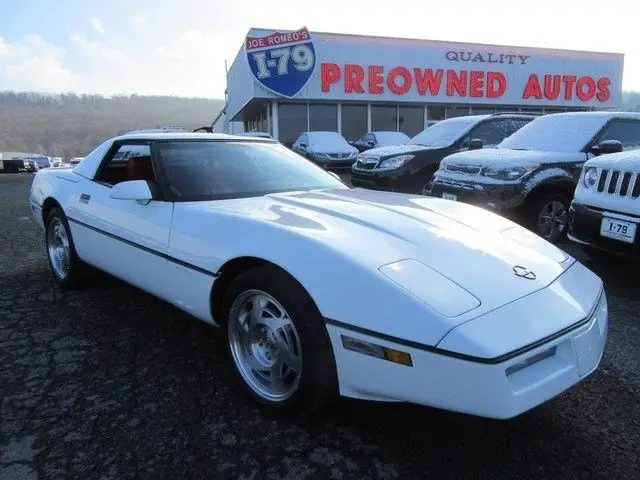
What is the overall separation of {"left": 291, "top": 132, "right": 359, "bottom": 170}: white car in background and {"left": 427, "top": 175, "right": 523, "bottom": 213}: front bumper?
28.2ft

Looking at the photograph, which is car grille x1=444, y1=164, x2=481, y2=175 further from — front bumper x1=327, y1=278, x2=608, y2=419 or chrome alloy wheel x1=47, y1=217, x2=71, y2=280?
chrome alloy wheel x1=47, y1=217, x2=71, y2=280

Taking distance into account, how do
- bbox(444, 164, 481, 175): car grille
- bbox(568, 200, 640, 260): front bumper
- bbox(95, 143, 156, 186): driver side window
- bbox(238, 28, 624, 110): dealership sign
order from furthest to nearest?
1. bbox(238, 28, 624, 110): dealership sign
2. bbox(444, 164, 481, 175): car grille
3. bbox(568, 200, 640, 260): front bumper
4. bbox(95, 143, 156, 186): driver side window

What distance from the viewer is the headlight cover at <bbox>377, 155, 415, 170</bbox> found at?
7.37 meters

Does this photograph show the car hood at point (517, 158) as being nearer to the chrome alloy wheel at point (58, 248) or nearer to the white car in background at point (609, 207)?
the white car in background at point (609, 207)

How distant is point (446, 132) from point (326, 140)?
7.60m

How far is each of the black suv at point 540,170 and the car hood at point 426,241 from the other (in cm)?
261

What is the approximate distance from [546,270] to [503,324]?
0.57 m

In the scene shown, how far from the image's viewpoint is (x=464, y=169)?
5730mm

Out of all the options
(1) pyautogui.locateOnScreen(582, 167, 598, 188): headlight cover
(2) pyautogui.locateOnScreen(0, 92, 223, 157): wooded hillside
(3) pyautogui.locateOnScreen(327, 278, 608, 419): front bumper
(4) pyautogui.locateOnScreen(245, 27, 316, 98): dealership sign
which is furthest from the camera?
(2) pyautogui.locateOnScreen(0, 92, 223, 157): wooded hillside

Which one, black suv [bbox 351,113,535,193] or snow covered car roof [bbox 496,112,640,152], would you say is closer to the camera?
snow covered car roof [bbox 496,112,640,152]

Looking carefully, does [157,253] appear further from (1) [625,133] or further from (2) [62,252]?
(1) [625,133]

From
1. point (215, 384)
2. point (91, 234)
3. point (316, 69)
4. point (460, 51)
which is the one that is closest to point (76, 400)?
point (215, 384)

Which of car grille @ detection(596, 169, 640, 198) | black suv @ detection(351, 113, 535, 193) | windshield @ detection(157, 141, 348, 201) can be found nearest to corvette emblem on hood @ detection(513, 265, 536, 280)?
windshield @ detection(157, 141, 348, 201)

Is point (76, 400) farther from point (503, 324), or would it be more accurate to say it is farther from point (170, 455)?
point (503, 324)
